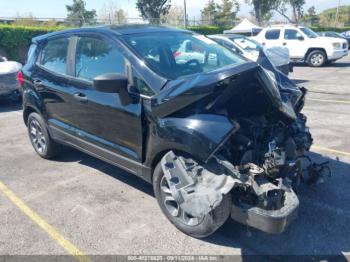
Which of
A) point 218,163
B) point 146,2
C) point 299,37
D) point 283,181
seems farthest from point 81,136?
point 146,2

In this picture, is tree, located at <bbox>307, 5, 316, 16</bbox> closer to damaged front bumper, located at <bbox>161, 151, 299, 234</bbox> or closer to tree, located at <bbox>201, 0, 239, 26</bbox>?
tree, located at <bbox>201, 0, 239, 26</bbox>

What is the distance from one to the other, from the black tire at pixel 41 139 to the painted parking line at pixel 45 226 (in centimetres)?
85

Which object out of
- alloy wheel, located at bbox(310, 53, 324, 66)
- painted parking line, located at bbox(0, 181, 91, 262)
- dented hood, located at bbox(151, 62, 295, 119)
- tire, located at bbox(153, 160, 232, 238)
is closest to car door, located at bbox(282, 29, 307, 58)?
alloy wheel, located at bbox(310, 53, 324, 66)

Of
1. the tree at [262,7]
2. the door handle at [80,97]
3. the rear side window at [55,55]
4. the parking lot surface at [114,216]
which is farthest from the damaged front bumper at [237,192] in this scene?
the tree at [262,7]

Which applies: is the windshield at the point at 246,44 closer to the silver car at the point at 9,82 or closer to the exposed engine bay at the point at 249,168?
the silver car at the point at 9,82

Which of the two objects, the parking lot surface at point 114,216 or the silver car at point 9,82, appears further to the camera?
the silver car at point 9,82

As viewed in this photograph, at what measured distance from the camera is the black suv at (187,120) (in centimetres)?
294

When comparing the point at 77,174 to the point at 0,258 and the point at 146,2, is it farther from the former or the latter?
the point at 146,2

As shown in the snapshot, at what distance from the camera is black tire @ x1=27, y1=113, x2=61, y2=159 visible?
5.14m

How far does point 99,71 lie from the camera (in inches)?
156

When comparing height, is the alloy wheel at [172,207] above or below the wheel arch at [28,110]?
below

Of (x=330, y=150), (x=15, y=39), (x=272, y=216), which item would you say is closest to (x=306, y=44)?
(x=330, y=150)

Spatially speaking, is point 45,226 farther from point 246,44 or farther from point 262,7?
point 262,7

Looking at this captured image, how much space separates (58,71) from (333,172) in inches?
149
